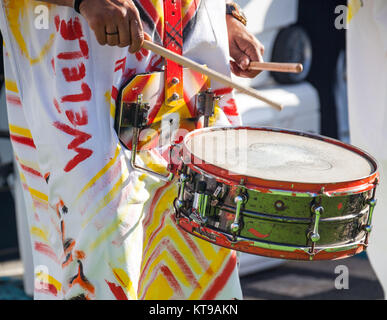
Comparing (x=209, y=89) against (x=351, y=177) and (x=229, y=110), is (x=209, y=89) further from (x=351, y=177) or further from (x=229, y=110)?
(x=351, y=177)

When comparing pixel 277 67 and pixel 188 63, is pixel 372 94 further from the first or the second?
pixel 188 63

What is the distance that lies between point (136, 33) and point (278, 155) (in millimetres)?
443

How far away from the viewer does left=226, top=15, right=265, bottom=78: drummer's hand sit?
179 centimetres

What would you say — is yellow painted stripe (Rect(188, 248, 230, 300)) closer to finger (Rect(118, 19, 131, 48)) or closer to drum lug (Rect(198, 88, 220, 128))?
drum lug (Rect(198, 88, 220, 128))

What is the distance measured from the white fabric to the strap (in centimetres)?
96

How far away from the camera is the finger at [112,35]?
4.35 feet

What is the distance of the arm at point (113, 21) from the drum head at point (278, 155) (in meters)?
0.27

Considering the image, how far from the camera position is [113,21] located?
1326 mm

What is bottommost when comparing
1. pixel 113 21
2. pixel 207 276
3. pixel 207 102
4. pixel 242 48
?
pixel 207 276

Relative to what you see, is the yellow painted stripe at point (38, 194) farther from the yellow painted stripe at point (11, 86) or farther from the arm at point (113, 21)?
the arm at point (113, 21)

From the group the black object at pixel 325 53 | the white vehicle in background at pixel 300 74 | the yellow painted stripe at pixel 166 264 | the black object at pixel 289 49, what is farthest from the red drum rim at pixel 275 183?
the black object at pixel 325 53

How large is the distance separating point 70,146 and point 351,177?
0.62 meters

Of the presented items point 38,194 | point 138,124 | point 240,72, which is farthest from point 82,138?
point 240,72

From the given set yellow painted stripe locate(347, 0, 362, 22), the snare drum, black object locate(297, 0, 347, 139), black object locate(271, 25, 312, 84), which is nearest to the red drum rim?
the snare drum
